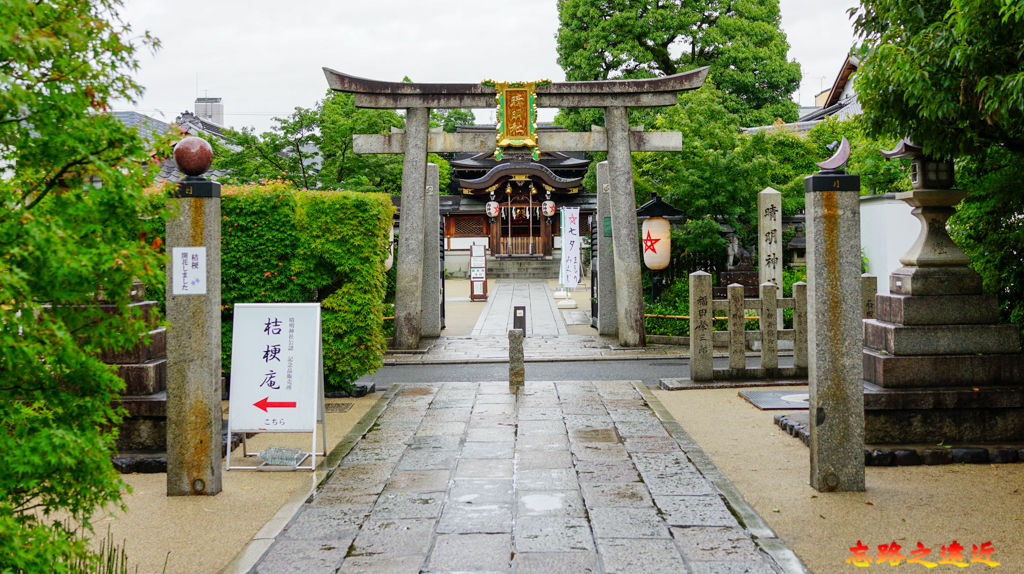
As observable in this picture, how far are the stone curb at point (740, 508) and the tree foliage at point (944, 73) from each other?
10.4ft

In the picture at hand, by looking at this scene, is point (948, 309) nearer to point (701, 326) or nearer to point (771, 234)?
point (701, 326)

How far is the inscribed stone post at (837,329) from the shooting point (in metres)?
5.43

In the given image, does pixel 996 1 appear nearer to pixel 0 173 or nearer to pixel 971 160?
pixel 971 160

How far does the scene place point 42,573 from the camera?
103 inches

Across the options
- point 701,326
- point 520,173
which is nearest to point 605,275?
point 701,326

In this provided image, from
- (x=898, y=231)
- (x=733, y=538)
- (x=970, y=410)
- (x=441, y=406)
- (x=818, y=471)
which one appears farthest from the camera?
(x=898, y=231)

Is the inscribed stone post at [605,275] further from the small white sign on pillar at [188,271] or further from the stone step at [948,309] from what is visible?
the small white sign on pillar at [188,271]

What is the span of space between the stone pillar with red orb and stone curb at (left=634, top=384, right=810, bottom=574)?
3888 mm

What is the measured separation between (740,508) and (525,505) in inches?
58.6

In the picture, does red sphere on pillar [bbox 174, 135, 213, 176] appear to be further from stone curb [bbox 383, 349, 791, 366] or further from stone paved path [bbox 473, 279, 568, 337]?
stone paved path [bbox 473, 279, 568, 337]

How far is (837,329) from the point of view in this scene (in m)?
5.45

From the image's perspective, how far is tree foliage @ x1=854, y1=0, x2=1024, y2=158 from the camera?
5.05 meters

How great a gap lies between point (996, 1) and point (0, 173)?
5.70 meters

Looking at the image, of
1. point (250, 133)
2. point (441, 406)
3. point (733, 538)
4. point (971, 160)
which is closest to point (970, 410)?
point (971, 160)
